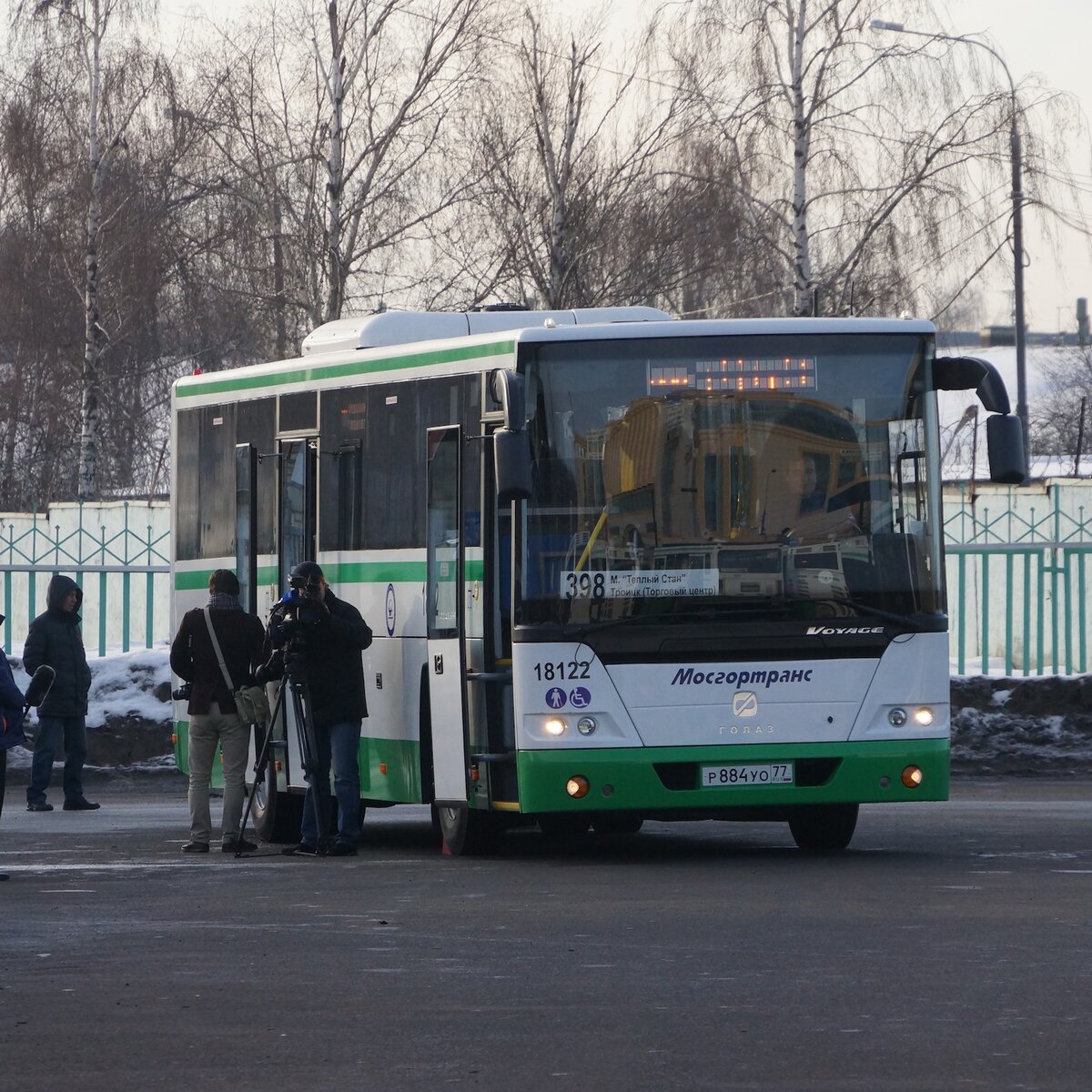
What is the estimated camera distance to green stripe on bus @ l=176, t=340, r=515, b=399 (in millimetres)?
13530

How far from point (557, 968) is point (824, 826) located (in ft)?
17.9

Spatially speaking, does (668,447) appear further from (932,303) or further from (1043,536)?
(932,303)

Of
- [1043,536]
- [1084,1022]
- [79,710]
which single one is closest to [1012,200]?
[1043,536]

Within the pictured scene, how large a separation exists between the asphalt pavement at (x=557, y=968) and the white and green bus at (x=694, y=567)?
0.61m

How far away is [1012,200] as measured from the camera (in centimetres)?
3219

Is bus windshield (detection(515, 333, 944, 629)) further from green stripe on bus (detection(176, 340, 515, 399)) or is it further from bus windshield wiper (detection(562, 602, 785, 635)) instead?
green stripe on bus (detection(176, 340, 515, 399))

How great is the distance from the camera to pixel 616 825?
1630 cm

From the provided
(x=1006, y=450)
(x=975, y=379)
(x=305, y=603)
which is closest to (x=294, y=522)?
(x=305, y=603)

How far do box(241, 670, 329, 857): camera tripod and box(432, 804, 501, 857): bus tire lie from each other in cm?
78

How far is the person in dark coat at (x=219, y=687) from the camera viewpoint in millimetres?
14922

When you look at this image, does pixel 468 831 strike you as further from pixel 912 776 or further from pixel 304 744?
pixel 912 776

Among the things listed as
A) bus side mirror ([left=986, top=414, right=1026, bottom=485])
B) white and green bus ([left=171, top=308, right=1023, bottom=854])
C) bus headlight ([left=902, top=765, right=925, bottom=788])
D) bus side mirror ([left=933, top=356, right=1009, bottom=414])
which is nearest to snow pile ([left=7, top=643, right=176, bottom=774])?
white and green bus ([left=171, top=308, right=1023, bottom=854])

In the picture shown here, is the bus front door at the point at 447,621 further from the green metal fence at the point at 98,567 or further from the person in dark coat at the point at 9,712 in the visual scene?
the green metal fence at the point at 98,567

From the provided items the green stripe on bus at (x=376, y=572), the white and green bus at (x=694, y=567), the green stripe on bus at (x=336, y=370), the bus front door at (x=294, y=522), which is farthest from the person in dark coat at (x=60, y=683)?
the white and green bus at (x=694, y=567)
